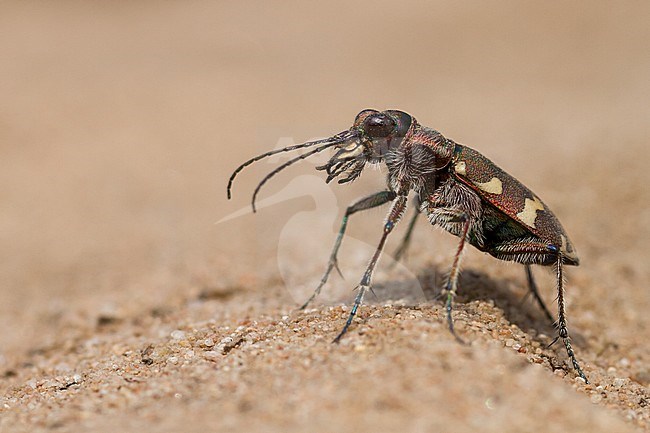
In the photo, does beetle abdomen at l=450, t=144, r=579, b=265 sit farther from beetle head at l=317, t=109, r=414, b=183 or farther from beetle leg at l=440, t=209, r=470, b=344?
beetle head at l=317, t=109, r=414, b=183

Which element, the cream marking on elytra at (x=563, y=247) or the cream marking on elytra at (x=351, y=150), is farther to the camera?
the cream marking on elytra at (x=563, y=247)

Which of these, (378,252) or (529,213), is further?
(529,213)

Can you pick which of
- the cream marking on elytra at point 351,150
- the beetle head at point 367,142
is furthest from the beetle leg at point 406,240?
the cream marking on elytra at point 351,150

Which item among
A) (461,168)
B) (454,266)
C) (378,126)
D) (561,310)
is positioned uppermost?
(378,126)

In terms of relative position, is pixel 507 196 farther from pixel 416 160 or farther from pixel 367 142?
pixel 367 142

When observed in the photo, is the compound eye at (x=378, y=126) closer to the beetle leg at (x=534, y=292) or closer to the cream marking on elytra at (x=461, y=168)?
the cream marking on elytra at (x=461, y=168)

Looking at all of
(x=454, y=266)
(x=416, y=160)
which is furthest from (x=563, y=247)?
(x=416, y=160)

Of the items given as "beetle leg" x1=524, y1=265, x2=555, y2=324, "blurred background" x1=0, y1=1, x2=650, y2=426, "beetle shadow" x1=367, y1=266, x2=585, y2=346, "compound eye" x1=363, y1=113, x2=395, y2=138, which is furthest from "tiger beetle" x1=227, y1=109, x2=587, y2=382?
"blurred background" x1=0, y1=1, x2=650, y2=426

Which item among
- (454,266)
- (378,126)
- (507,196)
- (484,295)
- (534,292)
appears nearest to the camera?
(454,266)
